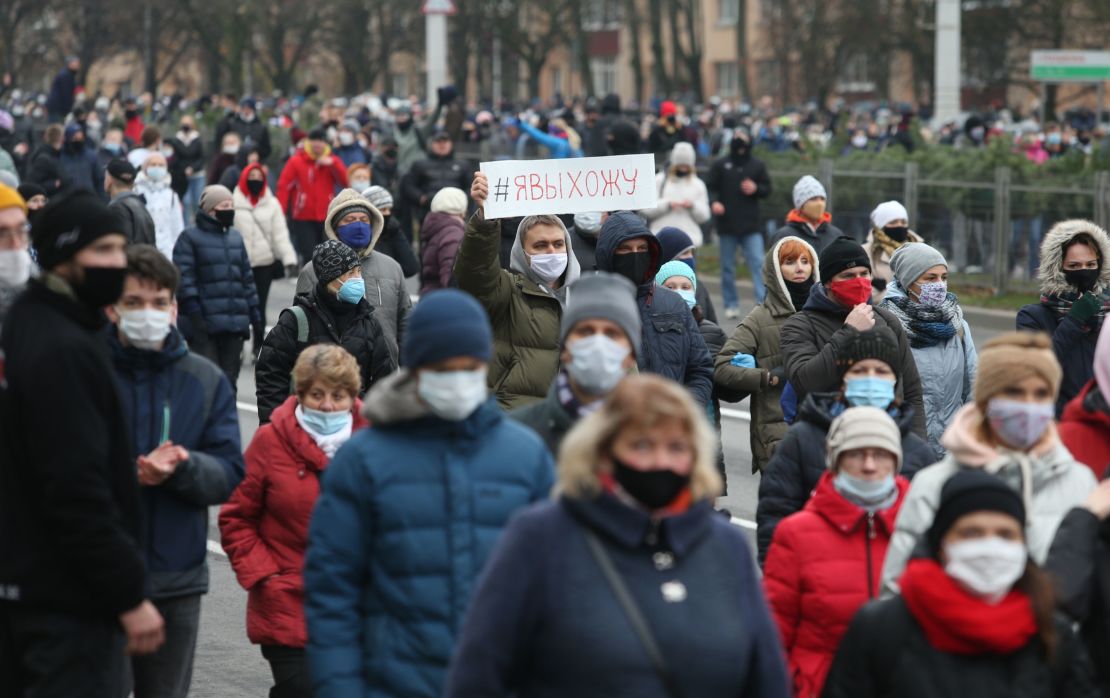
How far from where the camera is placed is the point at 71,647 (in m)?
4.69

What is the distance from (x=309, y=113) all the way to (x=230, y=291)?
23093 mm

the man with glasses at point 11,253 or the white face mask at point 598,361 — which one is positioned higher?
the man with glasses at point 11,253

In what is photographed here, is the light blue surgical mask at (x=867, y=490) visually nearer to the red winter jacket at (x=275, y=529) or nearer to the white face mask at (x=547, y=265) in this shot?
the red winter jacket at (x=275, y=529)

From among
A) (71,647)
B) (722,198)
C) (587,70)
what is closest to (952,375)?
(71,647)

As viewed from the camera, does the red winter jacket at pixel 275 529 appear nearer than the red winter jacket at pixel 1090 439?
No

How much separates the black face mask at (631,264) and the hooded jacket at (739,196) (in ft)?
39.1

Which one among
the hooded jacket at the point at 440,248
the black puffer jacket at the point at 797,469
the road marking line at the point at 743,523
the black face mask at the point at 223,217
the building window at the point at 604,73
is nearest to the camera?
the black puffer jacket at the point at 797,469

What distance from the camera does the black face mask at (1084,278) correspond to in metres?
8.16

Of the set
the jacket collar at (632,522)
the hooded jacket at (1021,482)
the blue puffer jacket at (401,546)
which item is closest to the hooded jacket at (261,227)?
the hooded jacket at (1021,482)

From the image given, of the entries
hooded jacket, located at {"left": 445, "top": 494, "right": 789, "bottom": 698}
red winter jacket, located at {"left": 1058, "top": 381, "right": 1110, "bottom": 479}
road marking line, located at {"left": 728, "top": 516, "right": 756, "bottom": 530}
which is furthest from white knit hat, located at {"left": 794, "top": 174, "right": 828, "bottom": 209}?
hooded jacket, located at {"left": 445, "top": 494, "right": 789, "bottom": 698}

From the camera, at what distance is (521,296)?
7434 mm

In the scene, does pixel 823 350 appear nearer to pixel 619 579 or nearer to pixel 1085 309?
pixel 1085 309

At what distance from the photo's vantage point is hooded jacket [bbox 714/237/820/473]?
8.43 metres

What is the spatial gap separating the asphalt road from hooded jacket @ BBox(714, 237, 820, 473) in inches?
53.0
